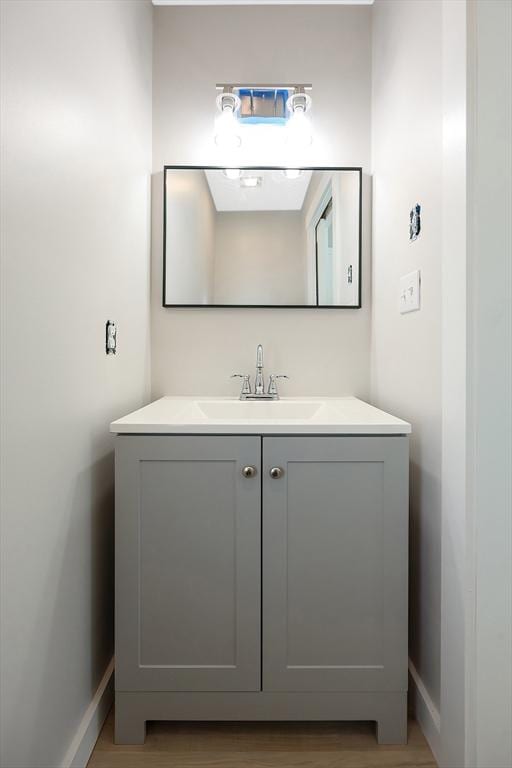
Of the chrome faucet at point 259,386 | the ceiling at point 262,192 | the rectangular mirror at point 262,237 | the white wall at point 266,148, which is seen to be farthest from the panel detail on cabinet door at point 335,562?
the ceiling at point 262,192

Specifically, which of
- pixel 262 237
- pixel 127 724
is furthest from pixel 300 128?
pixel 127 724

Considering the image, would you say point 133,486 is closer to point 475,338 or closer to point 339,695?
point 339,695

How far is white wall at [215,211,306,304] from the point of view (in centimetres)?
181

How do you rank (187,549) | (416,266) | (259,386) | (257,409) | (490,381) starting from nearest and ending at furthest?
1. (490,381)
2. (187,549)
3. (416,266)
4. (257,409)
5. (259,386)

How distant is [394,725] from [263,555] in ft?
1.82

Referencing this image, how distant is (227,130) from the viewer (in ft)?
5.69

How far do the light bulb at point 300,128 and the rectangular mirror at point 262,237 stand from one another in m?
0.11

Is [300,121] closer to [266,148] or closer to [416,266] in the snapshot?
[266,148]

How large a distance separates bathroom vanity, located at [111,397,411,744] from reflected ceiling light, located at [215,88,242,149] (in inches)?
46.8

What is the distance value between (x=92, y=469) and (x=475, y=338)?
0.99 meters

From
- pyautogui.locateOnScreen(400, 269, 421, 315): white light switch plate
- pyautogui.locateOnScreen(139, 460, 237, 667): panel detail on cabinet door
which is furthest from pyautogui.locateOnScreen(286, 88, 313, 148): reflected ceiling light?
pyautogui.locateOnScreen(139, 460, 237, 667): panel detail on cabinet door

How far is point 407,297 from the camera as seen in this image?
1.39m

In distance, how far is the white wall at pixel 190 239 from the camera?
180 centimetres

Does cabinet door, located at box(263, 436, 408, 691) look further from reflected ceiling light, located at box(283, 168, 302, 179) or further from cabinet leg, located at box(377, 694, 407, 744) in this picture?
reflected ceiling light, located at box(283, 168, 302, 179)
